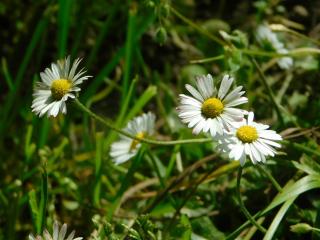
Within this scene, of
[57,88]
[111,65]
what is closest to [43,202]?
[57,88]

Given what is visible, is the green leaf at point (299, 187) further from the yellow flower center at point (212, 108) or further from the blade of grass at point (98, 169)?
the blade of grass at point (98, 169)

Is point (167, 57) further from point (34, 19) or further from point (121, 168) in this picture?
point (121, 168)

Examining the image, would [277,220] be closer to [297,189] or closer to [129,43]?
[297,189]

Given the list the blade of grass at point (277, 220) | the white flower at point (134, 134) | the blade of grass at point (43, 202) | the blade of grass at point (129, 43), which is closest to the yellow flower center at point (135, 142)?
the white flower at point (134, 134)

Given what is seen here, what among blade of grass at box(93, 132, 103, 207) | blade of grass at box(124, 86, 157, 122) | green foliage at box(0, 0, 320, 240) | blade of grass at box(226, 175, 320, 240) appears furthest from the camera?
blade of grass at box(124, 86, 157, 122)

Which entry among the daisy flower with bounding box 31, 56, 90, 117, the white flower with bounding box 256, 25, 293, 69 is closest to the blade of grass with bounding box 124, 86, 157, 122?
the white flower with bounding box 256, 25, 293, 69

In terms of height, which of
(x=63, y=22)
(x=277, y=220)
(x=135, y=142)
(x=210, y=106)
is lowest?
(x=277, y=220)

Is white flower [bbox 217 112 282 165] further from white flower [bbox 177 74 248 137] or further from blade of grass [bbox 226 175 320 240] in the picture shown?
blade of grass [bbox 226 175 320 240]
